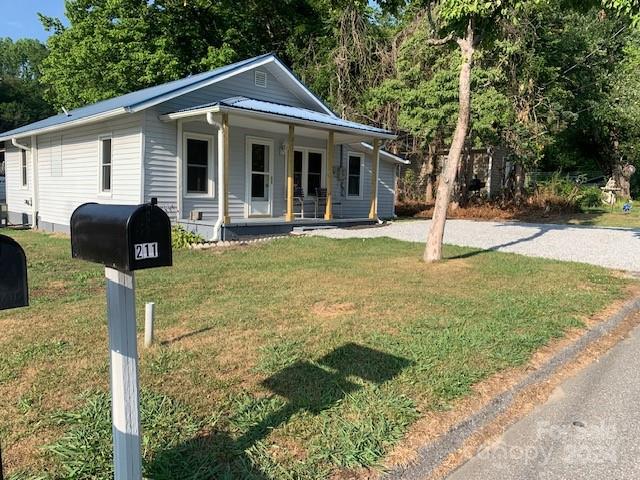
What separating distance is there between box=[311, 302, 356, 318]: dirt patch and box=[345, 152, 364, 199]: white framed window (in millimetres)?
11595

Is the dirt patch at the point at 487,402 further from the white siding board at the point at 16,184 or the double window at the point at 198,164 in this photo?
the white siding board at the point at 16,184

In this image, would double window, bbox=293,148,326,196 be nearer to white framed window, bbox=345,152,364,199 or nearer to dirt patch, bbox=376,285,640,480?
white framed window, bbox=345,152,364,199

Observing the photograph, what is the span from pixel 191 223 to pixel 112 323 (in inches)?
384

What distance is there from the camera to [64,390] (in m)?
3.28

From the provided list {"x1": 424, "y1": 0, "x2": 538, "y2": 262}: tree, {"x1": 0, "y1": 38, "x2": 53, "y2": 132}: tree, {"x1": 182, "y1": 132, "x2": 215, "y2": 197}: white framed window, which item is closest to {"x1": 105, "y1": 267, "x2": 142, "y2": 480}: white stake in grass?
{"x1": 424, "y1": 0, "x2": 538, "y2": 262}: tree

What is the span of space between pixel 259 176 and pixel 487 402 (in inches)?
443

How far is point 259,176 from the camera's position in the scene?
13812 mm

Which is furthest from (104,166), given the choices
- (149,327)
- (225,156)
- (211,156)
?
(149,327)

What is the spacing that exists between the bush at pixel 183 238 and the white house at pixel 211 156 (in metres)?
0.30

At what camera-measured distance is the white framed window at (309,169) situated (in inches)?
589

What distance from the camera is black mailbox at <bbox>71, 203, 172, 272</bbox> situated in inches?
74.6

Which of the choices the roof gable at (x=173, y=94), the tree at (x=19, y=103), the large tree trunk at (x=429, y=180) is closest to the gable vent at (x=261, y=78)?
the roof gable at (x=173, y=94)

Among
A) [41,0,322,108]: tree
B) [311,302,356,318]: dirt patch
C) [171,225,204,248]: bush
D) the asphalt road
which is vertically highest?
[41,0,322,108]: tree

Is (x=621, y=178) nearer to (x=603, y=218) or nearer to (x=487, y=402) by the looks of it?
(x=603, y=218)
